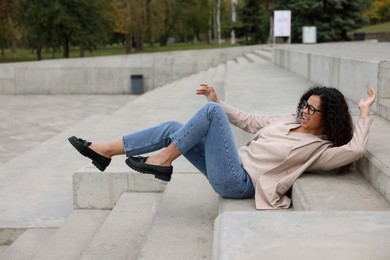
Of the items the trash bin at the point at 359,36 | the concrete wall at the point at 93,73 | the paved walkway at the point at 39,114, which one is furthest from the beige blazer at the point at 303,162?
the trash bin at the point at 359,36

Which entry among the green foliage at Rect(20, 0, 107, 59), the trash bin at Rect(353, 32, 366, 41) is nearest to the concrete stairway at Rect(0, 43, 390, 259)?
the trash bin at Rect(353, 32, 366, 41)

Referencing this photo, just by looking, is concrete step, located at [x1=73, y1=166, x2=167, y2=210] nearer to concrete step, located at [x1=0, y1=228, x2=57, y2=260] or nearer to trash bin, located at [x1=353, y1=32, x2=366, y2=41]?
concrete step, located at [x1=0, y1=228, x2=57, y2=260]

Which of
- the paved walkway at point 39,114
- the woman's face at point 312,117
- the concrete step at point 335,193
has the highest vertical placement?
the woman's face at point 312,117

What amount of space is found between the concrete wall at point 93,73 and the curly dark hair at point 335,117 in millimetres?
22557

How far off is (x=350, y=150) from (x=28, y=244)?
269 centimetres

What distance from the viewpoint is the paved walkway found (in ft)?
40.1

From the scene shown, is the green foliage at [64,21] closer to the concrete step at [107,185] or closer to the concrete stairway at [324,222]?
the concrete step at [107,185]

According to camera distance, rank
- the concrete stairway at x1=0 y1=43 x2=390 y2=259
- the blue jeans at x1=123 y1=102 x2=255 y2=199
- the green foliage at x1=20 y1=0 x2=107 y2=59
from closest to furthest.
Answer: the concrete stairway at x1=0 y1=43 x2=390 y2=259, the blue jeans at x1=123 y1=102 x2=255 y2=199, the green foliage at x1=20 y1=0 x2=107 y2=59

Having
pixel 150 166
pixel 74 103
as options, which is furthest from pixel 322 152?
pixel 74 103

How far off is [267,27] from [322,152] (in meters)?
44.4

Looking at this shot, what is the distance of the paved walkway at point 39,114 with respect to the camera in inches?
Answer: 481

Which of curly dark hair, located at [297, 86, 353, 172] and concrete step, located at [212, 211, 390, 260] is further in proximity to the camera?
curly dark hair, located at [297, 86, 353, 172]

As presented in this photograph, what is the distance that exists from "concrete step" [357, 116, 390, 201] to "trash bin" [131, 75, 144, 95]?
21.8 meters

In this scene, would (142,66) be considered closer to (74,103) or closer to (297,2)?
(74,103)
